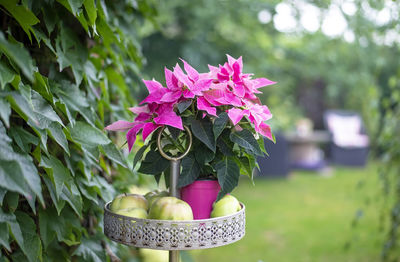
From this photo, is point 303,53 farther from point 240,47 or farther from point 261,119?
point 261,119

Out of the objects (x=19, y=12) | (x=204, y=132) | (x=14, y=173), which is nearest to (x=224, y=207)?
(x=204, y=132)

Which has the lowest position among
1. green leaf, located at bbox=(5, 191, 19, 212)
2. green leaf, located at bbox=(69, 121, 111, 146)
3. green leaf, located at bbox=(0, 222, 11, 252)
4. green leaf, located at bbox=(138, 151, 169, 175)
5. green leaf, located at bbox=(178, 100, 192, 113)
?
green leaf, located at bbox=(0, 222, 11, 252)

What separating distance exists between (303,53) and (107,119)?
5.08 m

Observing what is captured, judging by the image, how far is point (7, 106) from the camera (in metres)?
0.64

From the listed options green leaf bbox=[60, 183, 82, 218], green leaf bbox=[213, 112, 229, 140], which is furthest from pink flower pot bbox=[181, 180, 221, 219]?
green leaf bbox=[60, 183, 82, 218]

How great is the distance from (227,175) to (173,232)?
171 millimetres

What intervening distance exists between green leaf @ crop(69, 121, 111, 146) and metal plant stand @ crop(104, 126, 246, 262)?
0.65 ft

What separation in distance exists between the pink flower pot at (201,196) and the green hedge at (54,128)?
0.21 metres

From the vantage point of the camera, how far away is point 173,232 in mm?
800

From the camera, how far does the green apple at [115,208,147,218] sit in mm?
853

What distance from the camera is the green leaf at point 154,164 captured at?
922 millimetres

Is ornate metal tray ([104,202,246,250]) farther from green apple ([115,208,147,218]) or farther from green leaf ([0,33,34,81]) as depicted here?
green leaf ([0,33,34,81])

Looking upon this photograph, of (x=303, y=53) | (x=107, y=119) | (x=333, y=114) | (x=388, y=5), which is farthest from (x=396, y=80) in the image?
(x=333, y=114)

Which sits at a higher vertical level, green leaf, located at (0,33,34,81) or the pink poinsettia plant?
green leaf, located at (0,33,34,81)
